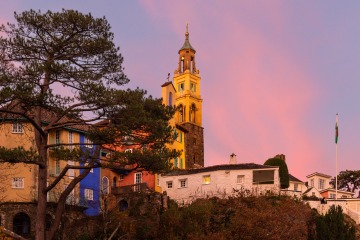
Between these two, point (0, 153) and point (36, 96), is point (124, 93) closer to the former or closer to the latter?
point (36, 96)

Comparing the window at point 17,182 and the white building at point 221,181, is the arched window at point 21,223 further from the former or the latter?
the white building at point 221,181

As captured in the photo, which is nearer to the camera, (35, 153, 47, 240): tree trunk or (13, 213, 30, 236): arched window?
(35, 153, 47, 240): tree trunk

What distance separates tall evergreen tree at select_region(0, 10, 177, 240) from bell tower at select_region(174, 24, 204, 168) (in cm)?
5165

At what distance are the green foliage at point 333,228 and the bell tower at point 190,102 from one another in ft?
106

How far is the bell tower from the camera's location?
87312mm

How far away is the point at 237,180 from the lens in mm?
61812

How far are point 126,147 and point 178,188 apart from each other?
29.2 m

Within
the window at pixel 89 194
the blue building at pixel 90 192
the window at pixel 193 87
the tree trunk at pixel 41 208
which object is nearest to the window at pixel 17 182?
the blue building at pixel 90 192

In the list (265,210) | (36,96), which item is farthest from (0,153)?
(265,210)

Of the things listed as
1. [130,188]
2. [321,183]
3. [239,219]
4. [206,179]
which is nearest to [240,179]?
[206,179]

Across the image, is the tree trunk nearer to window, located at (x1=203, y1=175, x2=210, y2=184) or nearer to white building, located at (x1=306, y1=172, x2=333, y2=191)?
window, located at (x1=203, y1=175, x2=210, y2=184)

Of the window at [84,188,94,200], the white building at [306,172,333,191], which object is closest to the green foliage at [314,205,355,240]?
the window at [84,188,94,200]

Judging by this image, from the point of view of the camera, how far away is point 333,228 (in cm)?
5350

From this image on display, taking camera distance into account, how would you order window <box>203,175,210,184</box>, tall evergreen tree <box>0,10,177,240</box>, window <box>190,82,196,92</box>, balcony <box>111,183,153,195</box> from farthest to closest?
1. window <box>190,82,196,92</box>
2. window <box>203,175,210,184</box>
3. balcony <box>111,183,153,195</box>
4. tall evergreen tree <box>0,10,177,240</box>
